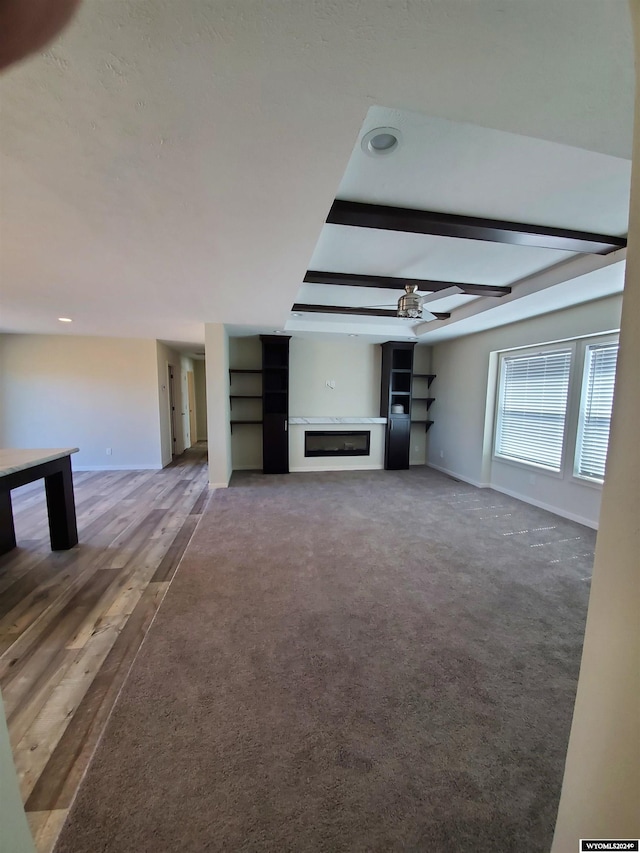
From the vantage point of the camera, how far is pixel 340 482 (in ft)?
16.3

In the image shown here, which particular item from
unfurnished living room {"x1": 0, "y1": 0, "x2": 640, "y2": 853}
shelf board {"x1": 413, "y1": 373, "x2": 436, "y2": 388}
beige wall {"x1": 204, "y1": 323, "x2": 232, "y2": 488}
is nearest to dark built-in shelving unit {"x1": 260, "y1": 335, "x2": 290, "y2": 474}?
beige wall {"x1": 204, "y1": 323, "x2": 232, "y2": 488}

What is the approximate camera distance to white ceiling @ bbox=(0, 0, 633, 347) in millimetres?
786

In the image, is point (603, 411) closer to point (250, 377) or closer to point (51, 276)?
point (250, 377)

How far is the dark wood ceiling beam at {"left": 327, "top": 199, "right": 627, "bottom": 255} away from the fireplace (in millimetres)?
4036

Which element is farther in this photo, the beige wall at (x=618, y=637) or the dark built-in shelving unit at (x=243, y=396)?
the dark built-in shelving unit at (x=243, y=396)

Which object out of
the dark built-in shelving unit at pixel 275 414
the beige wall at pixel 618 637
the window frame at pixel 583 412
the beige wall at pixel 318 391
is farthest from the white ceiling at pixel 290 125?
the beige wall at pixel 318 391

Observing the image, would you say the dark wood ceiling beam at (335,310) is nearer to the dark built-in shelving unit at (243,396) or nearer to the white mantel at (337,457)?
the dark built-in shelving unit at (243,396)

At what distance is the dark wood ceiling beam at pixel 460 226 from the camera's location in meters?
1.85

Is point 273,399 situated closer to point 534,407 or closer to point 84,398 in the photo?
point 84,398

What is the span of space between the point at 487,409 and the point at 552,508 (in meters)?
1.61

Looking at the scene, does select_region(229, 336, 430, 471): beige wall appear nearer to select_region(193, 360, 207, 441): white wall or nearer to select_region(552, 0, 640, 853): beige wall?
select_region(193, 360, 207, 441): white wall

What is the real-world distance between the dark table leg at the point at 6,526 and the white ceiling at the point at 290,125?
194cm

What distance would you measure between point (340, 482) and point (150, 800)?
4051mm

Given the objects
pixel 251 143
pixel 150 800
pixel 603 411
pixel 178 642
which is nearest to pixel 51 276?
pixel 251 143
